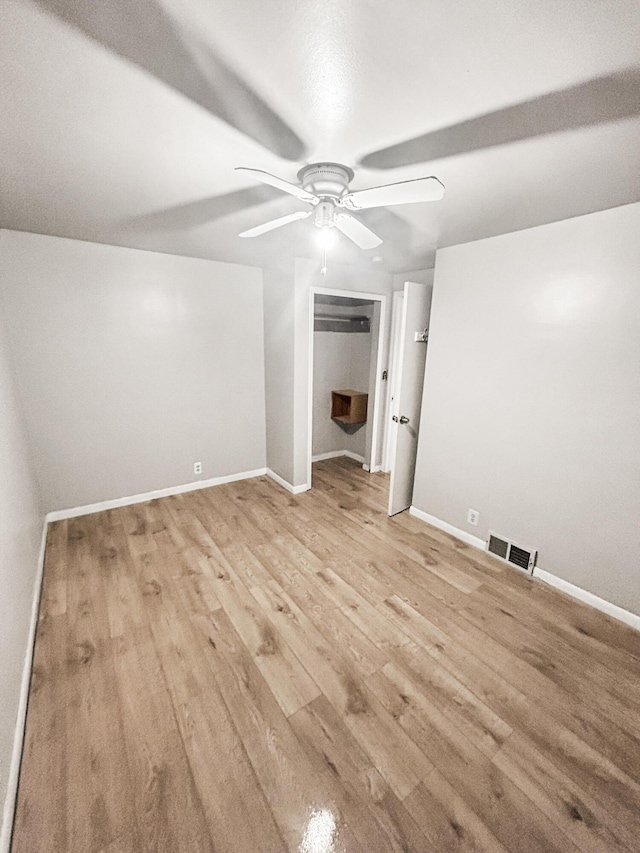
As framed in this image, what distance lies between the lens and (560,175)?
1.48 meters

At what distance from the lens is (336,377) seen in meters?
4.59

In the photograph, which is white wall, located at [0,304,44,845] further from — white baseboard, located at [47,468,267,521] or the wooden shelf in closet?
the wooden shelf in closet

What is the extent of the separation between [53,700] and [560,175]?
129 inches

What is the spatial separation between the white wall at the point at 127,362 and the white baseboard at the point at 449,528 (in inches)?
80.9

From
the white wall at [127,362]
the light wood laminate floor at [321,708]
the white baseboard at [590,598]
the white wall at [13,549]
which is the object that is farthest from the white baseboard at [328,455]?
the white wall at [13,549]

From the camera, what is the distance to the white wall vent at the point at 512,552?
238cm

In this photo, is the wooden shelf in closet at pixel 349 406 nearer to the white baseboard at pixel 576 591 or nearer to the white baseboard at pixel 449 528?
the white baseboard at pixel 449 528

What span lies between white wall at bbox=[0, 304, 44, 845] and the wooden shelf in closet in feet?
10.5

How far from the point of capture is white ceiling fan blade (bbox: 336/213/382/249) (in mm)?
1575

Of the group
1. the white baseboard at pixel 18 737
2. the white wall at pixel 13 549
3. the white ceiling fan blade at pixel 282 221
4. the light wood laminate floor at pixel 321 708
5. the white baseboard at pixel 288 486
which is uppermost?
the white ceiling fan blade at pixel 282 221

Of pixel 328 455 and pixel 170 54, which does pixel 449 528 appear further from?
pixel 170 54

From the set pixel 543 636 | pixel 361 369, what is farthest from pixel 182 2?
pixel 361 369

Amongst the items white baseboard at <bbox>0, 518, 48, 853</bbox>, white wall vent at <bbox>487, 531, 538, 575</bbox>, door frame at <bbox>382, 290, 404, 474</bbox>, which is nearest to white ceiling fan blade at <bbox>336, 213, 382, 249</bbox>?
door frame at <bbox>382, 290, 404, 474</bbox>

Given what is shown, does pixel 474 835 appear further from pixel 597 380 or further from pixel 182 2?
pixel 182 2
